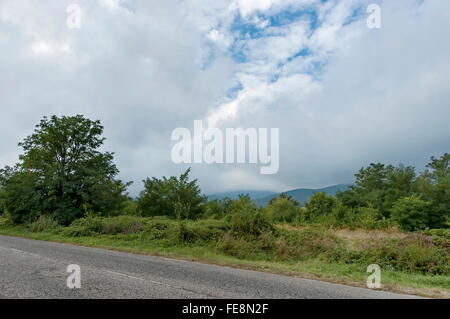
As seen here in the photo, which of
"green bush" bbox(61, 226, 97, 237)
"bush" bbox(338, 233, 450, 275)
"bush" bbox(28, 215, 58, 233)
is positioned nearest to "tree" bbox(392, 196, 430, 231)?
"bush" bbox(338, 233, 450, 275)

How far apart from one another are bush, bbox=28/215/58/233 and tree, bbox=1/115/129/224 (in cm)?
94

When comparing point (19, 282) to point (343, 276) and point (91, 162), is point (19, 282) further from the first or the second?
A: point (91, 162)

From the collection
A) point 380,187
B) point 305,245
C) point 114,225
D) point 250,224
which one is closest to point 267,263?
point 305,245

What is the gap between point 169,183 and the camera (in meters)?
29.4

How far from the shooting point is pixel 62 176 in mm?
22672

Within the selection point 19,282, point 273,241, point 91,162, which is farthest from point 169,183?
point 19,282

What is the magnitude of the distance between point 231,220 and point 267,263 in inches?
200

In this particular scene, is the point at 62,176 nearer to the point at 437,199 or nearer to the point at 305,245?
the point at 305,245

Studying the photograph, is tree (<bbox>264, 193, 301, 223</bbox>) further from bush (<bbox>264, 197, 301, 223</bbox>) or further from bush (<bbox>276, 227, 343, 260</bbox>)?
bush (<bbox>276, 227, 343, 260</bbox>)

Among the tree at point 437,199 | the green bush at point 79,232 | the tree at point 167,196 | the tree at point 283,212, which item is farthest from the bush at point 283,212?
the green bush at point 79,232

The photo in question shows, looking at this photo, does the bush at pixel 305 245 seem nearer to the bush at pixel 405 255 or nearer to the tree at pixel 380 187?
the bush at pixel 405 255

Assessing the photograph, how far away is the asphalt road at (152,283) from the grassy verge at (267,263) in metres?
0.84

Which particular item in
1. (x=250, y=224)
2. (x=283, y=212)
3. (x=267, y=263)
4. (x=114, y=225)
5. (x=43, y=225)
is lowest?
(x=43, y=225)

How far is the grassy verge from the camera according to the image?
718 cm
